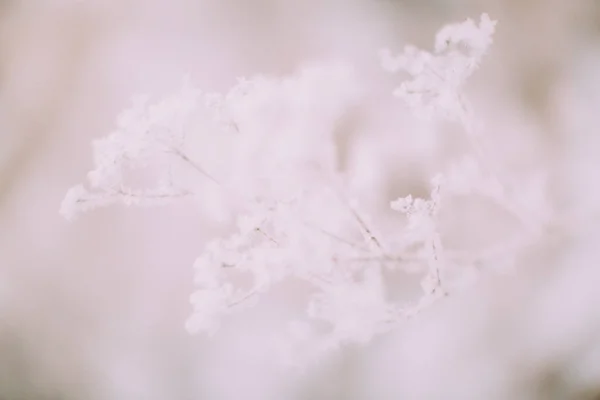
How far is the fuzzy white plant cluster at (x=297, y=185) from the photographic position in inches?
34.0

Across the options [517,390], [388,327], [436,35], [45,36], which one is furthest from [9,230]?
[517,390]

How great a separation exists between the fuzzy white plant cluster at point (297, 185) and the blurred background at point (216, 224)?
24 millimetres

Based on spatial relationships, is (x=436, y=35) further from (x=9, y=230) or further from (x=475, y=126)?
(x=9, y=230)

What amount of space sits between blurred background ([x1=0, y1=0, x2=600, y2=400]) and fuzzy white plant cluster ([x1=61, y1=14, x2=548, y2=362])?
24 mm

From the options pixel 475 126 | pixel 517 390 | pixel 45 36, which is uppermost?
pixel 45 36

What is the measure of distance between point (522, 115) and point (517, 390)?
0.40 meters

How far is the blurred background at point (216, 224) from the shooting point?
872 mm

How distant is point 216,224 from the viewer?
0.88m

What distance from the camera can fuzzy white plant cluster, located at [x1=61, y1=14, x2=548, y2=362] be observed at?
0.86 m

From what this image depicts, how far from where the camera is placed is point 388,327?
91 cm

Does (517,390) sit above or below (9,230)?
below

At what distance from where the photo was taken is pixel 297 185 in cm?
87

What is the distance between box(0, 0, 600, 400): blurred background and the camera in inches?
34.3

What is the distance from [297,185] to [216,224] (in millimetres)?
126
